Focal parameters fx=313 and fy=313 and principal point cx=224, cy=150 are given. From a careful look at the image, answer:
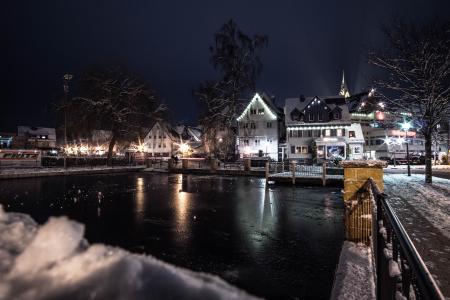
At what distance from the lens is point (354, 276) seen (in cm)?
449

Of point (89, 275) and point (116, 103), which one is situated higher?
point (116, 103)

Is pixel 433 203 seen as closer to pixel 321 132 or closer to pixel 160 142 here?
pixel 321 132

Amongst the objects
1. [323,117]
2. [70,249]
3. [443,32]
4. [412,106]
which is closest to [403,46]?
[443,32]

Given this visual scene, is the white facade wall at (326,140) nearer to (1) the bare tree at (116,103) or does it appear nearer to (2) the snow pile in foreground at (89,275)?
(1) the bare tree at (116,103)

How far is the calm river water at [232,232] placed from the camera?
5426 mm

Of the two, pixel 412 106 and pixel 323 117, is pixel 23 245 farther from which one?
pixel 323 117

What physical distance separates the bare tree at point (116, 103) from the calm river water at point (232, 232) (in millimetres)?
25560

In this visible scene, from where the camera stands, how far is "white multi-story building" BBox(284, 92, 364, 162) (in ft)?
161

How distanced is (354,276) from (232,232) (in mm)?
4308

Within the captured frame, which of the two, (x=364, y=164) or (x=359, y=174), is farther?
(x=359, y=174)

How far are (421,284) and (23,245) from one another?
676 centimetres

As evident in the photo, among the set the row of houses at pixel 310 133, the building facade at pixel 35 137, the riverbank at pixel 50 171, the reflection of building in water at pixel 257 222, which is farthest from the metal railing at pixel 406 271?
the building facade at pixel 35 137

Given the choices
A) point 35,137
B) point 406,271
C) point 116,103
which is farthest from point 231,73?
point 35,137

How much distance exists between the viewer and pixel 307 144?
167 feet
